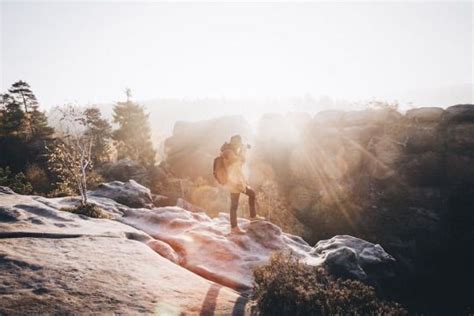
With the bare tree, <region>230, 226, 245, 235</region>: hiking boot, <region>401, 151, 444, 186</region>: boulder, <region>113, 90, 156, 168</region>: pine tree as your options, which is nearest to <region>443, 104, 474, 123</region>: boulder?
<region>401, 151, 444, 186</region>: boulder

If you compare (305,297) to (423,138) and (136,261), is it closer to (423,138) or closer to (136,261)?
(136,261)

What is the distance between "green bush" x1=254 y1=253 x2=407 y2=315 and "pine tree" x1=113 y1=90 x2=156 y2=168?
1784 inches

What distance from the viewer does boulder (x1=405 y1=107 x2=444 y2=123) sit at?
29.2 meters

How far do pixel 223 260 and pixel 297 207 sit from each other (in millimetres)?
25109

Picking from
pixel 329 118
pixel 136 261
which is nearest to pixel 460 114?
pixel 329 118

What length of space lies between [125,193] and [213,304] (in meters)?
15.0

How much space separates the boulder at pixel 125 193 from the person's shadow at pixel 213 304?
1352cm

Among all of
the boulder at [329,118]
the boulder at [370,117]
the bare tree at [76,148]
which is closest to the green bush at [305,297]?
the bare tree at [76,148]

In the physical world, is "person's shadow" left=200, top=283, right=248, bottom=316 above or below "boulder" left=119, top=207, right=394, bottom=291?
above

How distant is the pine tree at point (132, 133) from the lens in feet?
166

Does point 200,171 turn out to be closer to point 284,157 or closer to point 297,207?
point 284,157

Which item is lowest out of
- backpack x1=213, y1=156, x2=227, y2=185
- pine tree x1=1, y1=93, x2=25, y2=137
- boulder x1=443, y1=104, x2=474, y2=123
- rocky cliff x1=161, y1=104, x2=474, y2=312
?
rocky cliff x1=161, y1=104, x2=474, y2=312

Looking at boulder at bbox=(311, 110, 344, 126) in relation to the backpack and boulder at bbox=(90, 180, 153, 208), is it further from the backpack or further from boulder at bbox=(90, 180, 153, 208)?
the backpack

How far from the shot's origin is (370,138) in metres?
32.5
